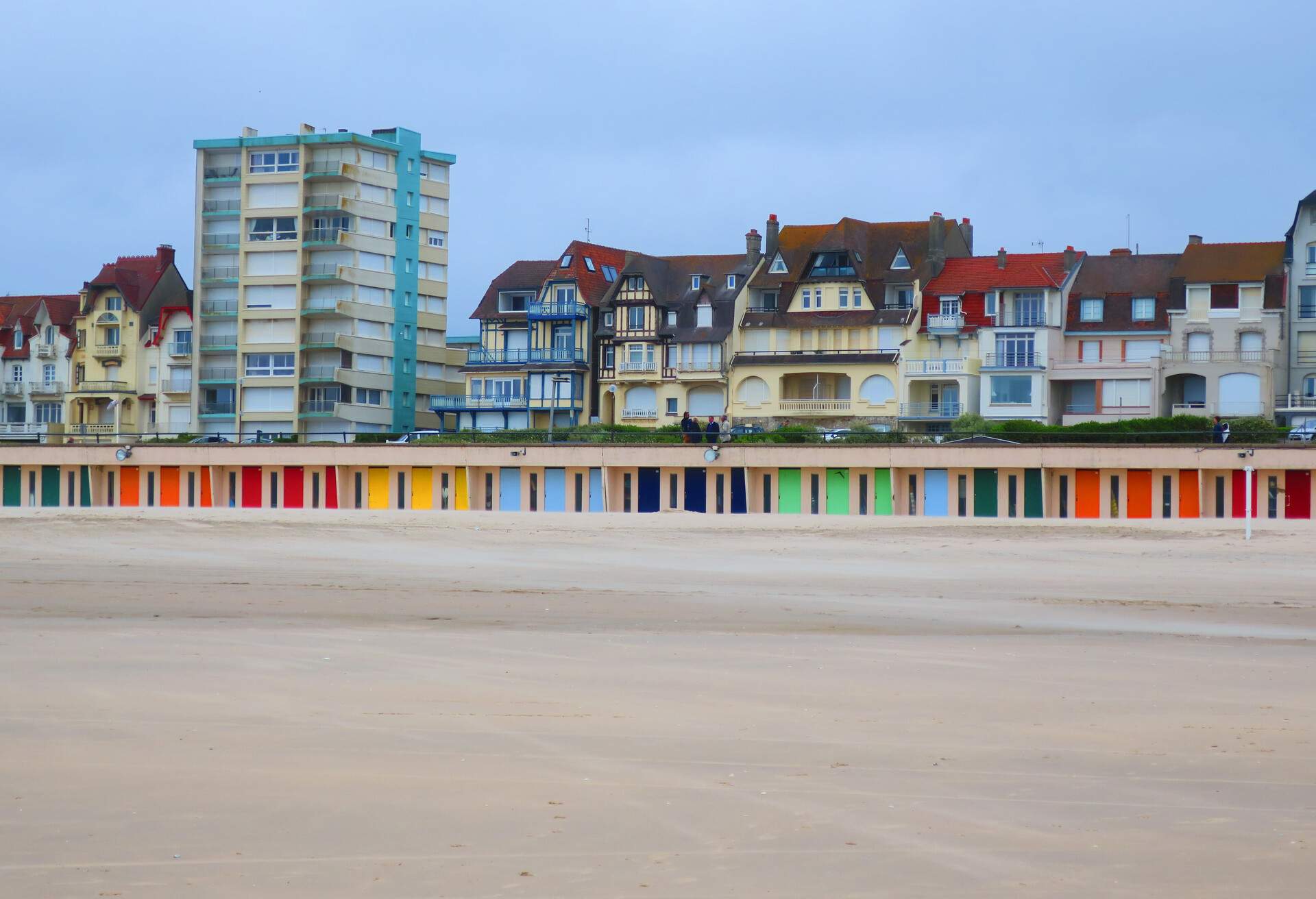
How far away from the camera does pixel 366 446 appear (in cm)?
4425

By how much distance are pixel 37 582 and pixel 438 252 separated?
57302mm

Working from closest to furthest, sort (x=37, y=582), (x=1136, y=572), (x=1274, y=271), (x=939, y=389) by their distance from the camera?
(x=37, y=582), (x=1136, y=572), (x=1274, y=271), (x=939, y=389)

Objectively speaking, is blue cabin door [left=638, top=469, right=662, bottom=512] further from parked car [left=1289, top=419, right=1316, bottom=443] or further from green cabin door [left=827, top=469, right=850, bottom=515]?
parked car [left=1289, top=419, right=1316, bottom=443]

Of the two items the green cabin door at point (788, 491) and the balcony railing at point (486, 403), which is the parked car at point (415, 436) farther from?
the balcony railing at point (486, 403)

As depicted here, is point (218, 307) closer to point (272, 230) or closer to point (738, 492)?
point (272, 230)

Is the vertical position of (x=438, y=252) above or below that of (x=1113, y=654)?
above

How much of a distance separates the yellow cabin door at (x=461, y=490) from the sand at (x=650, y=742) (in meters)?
24.6

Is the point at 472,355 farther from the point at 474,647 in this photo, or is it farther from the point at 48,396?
the point at 474,647

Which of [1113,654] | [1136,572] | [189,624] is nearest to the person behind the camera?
[1113,654]

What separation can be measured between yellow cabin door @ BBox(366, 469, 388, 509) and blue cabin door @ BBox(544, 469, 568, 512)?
Result: 5008 mm

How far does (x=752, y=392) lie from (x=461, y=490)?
22887 mm

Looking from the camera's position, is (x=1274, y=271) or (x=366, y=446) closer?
(x=366, y=446)

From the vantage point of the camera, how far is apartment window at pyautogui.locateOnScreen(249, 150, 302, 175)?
6975 cm

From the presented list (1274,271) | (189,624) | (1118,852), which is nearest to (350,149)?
(1274,271)
